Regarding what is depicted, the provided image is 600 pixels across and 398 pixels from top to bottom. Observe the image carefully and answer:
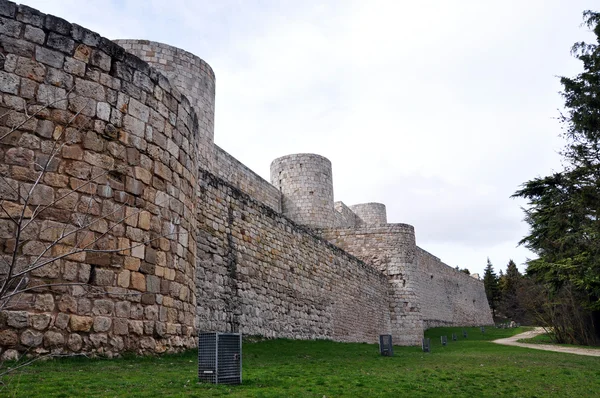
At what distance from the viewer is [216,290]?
12.0m

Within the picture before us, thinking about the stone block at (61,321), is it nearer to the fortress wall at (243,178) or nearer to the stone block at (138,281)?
the stone block at (138,281)

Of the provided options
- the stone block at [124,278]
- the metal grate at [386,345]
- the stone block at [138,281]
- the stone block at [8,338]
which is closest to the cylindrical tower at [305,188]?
the metal grate at [386,345]

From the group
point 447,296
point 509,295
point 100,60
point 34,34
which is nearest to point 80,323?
point 100,60

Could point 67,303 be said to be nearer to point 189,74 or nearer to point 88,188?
point 88,188

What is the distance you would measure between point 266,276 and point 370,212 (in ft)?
91.1

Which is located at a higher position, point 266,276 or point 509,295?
point 509,295

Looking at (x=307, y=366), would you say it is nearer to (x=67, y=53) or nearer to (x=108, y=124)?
(x=108, y=124)

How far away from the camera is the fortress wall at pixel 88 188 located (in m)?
6.06

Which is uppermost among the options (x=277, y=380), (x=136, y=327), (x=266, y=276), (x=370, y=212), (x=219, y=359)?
(x=370, y=212)

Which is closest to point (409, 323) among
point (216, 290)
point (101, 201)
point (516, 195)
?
point (516, 195)

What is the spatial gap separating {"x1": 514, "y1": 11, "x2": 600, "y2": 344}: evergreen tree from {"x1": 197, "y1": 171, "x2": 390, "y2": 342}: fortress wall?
8.38 meters

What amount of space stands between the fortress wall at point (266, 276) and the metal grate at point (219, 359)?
4.97m

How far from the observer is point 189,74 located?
1576 cm

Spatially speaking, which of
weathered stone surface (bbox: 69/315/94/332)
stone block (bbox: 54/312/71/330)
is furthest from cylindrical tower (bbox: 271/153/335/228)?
stone block (bbox: 54/312/71/330)
